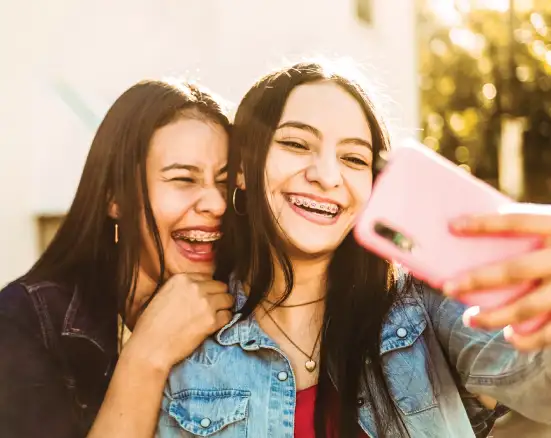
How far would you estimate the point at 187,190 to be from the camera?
2607 millimetres

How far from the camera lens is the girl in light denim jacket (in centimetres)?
196

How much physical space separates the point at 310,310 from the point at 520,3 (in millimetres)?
19910

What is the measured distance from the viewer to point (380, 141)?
219cm

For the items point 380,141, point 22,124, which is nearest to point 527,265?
point 380,141

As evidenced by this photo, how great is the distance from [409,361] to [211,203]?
902 mm

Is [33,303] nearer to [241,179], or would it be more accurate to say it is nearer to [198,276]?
[198,276]

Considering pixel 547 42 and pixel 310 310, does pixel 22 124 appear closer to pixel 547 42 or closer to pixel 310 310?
pixel 310 310

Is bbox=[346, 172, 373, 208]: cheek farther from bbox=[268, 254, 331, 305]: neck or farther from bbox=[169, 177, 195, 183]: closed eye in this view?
bbox=[169, 177, 195, 183]: closed eye

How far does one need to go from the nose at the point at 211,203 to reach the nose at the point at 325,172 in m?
0.55

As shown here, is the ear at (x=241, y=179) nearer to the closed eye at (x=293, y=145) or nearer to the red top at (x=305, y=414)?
the closed eye at (x=293, y=145)

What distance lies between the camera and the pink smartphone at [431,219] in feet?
4.62

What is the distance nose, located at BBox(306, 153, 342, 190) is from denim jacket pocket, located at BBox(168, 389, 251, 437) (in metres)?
0.61

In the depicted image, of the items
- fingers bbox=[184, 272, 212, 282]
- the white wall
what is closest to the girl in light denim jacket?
fingers bbox=[184, 272, 212, 282]

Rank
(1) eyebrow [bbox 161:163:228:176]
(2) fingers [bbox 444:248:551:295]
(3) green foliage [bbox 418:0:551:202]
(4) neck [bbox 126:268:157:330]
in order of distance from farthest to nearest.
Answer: (3) green foliage [bbox 418:0:551:202] → (4) neck [bbox 126:268:157:330] → (1) eyebrow [bbox 161:163:228:176] → (2) fingers [bbox 444:248:551:295]
